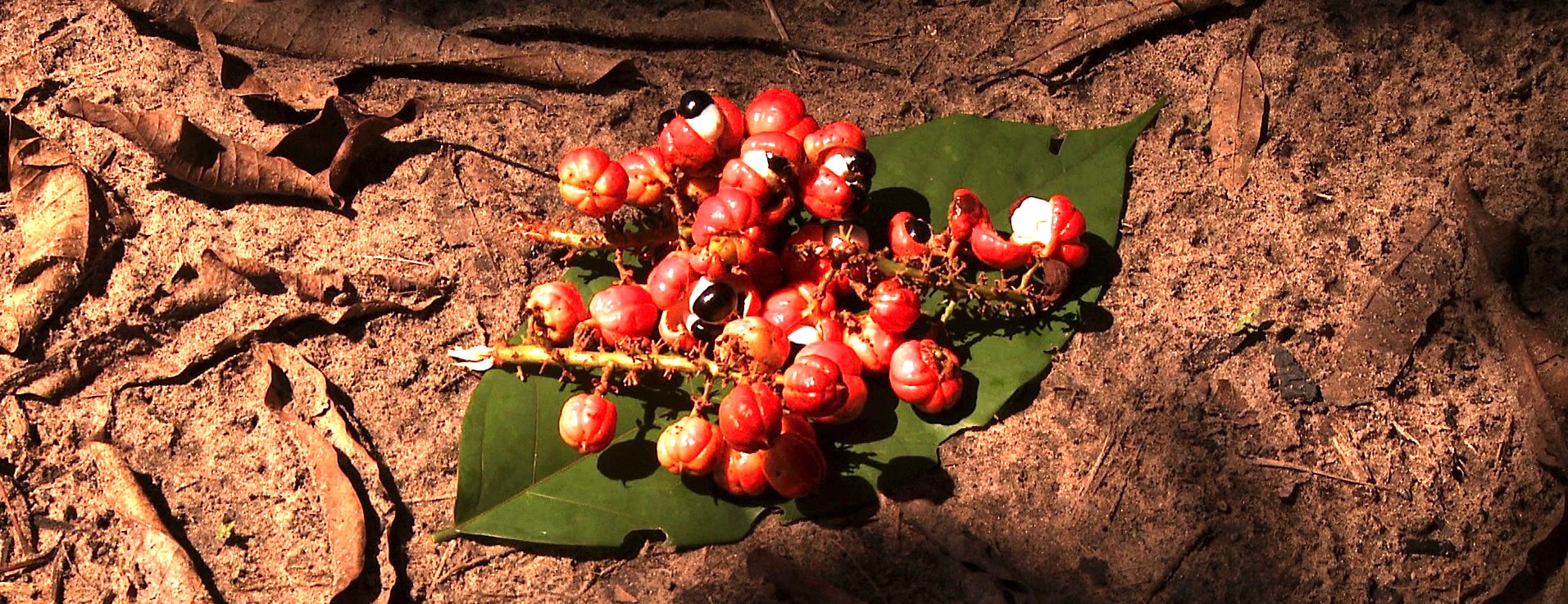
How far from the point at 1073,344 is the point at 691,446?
109cm

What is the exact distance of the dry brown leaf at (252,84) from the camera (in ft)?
11.1

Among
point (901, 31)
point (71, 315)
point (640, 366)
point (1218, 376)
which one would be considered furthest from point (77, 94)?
point (1218, 376)

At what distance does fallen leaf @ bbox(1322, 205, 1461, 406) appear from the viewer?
3.09 m

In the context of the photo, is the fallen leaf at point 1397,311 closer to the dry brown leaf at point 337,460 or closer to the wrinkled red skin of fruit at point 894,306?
the wrinkled red skin of fruit at point 894,306

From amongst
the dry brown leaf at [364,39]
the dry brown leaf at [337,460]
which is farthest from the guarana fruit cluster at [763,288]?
the dry brown leaf at [364,39]

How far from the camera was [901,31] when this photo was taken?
355 cm

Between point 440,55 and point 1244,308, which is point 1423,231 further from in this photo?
point 440,55

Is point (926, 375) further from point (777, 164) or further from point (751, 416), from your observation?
point (777, 164)

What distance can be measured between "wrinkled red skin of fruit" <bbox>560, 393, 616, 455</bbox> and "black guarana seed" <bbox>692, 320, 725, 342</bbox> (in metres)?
0.27

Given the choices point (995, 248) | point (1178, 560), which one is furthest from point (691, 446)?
point (1178, 560)

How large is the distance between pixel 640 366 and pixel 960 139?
112 cm

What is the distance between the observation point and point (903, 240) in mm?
2971

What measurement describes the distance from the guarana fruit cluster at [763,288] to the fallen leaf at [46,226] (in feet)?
3.73

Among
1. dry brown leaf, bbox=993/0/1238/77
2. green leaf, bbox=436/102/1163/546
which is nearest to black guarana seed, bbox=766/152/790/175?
green leaf, bbox=436/102/1163/546
